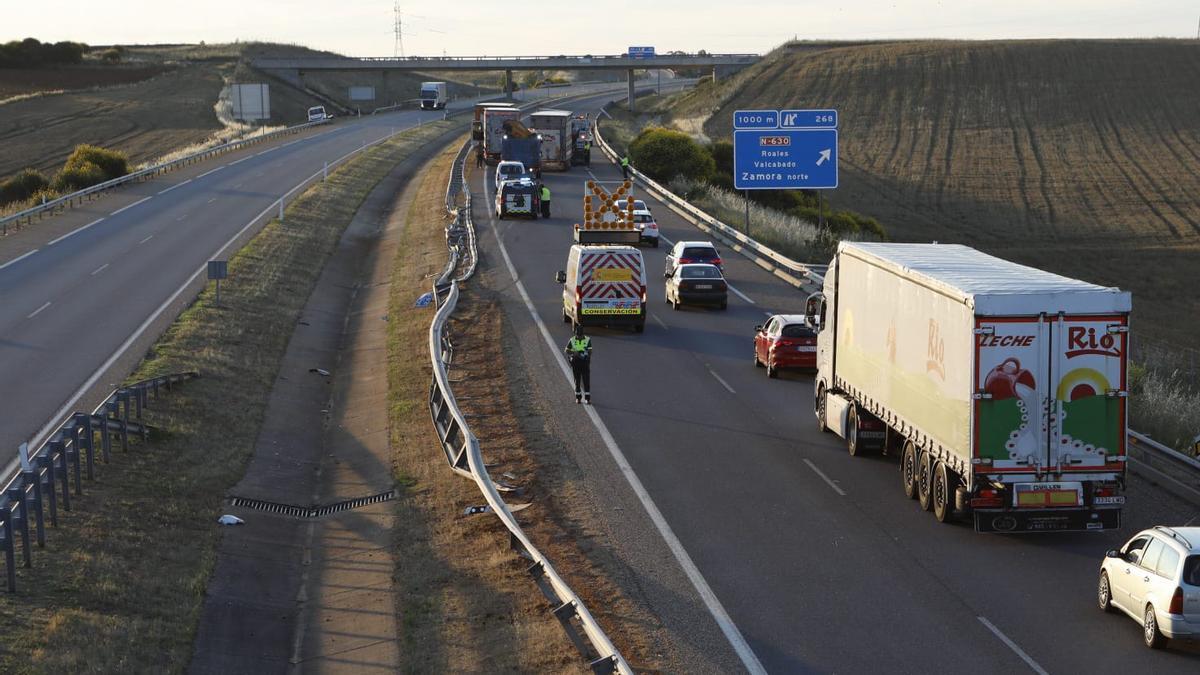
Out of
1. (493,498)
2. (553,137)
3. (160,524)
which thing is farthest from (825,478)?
(553,137)

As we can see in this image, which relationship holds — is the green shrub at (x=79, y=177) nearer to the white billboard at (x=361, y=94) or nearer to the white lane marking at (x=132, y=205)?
the white lane marking at (x=132, y=205)

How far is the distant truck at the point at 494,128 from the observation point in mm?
78000

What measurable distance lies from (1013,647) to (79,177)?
61967 millimetres

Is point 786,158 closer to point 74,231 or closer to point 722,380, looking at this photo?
point 722,380

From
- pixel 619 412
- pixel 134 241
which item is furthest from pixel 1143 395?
pixel 134 241

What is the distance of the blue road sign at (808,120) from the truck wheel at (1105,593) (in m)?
34.3

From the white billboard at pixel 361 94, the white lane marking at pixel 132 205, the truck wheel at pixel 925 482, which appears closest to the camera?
the truck wheel at pixel 925 482

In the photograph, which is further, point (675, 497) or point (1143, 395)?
point (1143, 395)

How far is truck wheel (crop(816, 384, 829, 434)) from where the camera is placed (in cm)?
2434

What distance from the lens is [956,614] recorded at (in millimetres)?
15023

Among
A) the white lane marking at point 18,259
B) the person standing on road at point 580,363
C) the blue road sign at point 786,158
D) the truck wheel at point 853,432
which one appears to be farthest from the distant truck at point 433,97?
the truck wheel at point 853,432

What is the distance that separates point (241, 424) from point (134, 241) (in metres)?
26.1

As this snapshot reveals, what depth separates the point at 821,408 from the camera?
24625 millimetres

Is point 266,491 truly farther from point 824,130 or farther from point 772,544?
point 824,130
